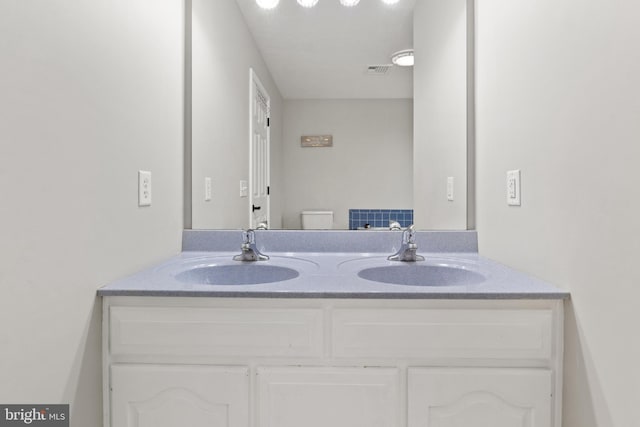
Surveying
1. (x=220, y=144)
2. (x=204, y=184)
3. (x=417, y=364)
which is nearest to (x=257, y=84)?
(x=220, y=144)

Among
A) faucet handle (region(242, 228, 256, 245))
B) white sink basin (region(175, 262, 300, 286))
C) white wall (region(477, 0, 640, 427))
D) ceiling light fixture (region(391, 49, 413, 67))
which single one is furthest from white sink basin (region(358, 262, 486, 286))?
ceiling light fixture (region(391, 49, 413, 67))

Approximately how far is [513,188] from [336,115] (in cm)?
75

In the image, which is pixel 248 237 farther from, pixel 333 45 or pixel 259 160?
pixel 333 45

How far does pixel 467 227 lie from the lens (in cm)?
163

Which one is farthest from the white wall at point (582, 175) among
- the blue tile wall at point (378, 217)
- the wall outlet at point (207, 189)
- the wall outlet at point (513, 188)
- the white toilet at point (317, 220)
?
the wall outlet at point (207, 189)

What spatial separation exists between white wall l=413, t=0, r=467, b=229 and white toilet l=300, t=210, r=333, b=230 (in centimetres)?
35

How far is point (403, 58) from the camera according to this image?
1654 millimetres

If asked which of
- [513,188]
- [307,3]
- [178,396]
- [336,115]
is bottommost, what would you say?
[178,396]

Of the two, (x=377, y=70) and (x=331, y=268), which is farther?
(x=377, y=70)

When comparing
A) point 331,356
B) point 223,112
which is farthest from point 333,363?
point 223,112

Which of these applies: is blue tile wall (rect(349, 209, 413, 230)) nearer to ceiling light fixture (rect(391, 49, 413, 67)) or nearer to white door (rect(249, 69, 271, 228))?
white door (rect(249, 69, 271, 228))

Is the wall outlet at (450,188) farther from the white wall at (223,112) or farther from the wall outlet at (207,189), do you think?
the wall outlet at (207,189)

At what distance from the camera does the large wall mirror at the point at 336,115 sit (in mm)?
1659

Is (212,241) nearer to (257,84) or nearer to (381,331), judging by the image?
(257,84)
